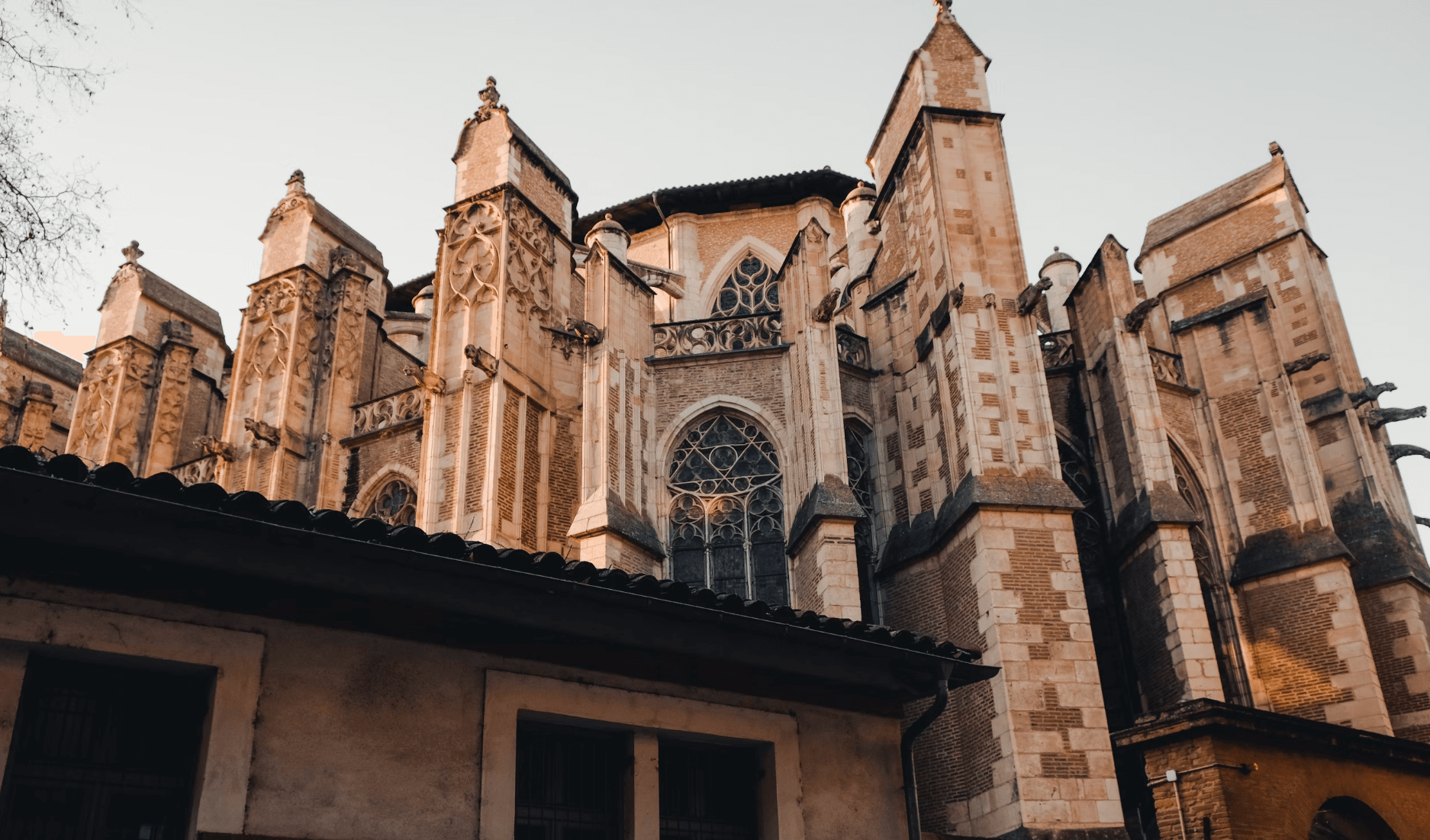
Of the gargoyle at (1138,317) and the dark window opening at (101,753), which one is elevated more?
the gargoyle at (1138,317)

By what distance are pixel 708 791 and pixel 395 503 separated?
12918 mm

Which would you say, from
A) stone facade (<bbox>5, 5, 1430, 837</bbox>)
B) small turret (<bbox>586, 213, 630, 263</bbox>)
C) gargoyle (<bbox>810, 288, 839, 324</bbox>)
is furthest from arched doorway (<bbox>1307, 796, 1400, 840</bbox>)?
small turret (<bbox>586, 213, 630, 263</bbox>)

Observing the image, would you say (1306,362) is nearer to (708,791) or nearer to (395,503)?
(395,503)

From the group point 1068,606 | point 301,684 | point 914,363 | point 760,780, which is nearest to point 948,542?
point 1068,606

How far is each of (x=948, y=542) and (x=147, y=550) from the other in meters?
11.7

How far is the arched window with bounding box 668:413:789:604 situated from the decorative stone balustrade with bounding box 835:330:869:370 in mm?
2024

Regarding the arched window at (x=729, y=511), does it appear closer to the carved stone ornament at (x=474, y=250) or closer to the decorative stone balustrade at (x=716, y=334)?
the decorative stone balustrade at (x=716, y=334)

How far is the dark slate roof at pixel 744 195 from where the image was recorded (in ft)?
91.7

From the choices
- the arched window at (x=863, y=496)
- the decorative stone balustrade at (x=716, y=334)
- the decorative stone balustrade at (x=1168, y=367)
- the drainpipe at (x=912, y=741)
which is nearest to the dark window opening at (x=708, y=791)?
the drainpipe at (x=912, y=741)

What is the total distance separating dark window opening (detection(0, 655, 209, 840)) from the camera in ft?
18.3

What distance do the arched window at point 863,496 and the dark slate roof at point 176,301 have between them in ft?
49.6

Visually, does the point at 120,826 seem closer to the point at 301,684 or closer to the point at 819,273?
the point at 301,684

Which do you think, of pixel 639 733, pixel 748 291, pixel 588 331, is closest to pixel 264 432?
pixel 588 331

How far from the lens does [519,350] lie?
59.4 ft
